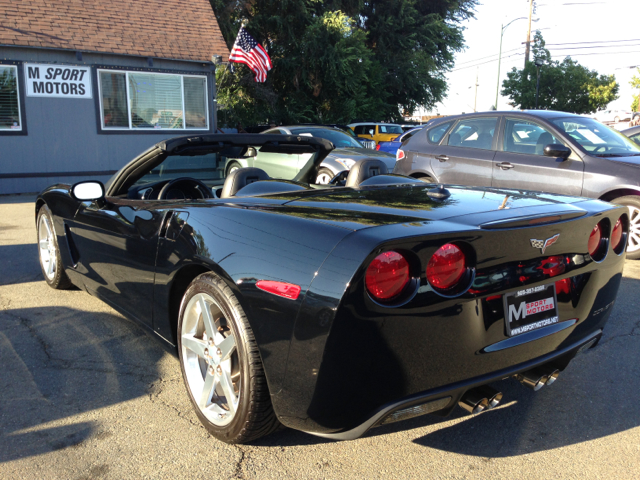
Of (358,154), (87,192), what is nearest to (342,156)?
(358,154)

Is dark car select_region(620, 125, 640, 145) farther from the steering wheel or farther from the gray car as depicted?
the steering wheel

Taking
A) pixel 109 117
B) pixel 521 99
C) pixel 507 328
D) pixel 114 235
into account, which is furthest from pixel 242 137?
pixel 521 99

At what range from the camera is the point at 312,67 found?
2367 centimetres

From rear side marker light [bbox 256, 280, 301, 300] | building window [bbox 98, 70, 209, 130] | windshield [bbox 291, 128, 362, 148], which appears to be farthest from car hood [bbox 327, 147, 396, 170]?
rear side marker light [bbox 256, 280, 301, 300]

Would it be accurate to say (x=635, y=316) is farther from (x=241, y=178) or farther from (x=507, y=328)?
(x=241, y=178)

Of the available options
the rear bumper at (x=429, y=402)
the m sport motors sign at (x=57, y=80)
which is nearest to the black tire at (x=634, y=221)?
the rear bumper at (x=429, y=402)

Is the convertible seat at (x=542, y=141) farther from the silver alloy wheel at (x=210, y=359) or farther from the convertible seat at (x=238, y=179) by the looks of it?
the silver alloy wheel at (x=210, y=359)

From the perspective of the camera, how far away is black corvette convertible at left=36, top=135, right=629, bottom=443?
6.26 ft

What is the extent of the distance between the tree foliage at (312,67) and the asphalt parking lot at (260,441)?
21002mm

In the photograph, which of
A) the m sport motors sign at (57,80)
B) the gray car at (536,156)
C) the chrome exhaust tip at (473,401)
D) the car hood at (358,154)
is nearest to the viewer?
the chrome exhaust tip at (473,401)

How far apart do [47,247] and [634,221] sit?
5855 mm

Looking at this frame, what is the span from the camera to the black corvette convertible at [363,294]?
75.1 inches

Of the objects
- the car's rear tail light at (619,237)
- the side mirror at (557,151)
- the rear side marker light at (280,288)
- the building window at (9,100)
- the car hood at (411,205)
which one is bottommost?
the rear side marker light at (280,288)

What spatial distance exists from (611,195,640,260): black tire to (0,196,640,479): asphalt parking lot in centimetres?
274
